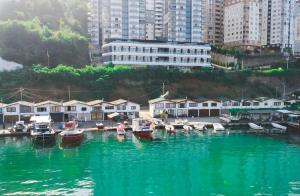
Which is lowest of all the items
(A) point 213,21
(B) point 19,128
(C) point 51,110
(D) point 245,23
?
(B) point 19,128

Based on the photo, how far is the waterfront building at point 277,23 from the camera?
11806cm

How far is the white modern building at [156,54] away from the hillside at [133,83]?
254 inches

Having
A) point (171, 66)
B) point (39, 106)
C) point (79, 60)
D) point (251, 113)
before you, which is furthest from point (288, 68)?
point (39, 106)

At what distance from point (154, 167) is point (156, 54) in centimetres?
5661

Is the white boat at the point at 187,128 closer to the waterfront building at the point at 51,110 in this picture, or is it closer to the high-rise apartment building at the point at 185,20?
the waterfront building at the point at 51,110

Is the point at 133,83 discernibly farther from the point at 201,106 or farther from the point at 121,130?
the point at 121,130

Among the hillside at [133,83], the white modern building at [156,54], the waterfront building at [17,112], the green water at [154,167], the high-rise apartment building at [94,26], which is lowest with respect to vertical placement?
the green water at [154,167]

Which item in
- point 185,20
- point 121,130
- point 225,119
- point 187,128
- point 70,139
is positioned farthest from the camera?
point 185,20

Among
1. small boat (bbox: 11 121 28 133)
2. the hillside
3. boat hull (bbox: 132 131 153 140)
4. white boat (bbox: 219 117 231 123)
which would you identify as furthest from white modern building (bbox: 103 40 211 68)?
boat hull (bbox: 132 131 153 140)

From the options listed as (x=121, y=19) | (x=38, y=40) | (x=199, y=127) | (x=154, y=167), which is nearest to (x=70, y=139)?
(x=154, y=167)

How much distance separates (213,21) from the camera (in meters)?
128

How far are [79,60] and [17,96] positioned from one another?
23.9 metres

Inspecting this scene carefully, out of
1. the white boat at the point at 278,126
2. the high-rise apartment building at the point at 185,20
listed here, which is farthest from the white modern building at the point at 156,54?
the white boat at the point at 278,126

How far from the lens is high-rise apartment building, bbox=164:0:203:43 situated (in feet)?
345
